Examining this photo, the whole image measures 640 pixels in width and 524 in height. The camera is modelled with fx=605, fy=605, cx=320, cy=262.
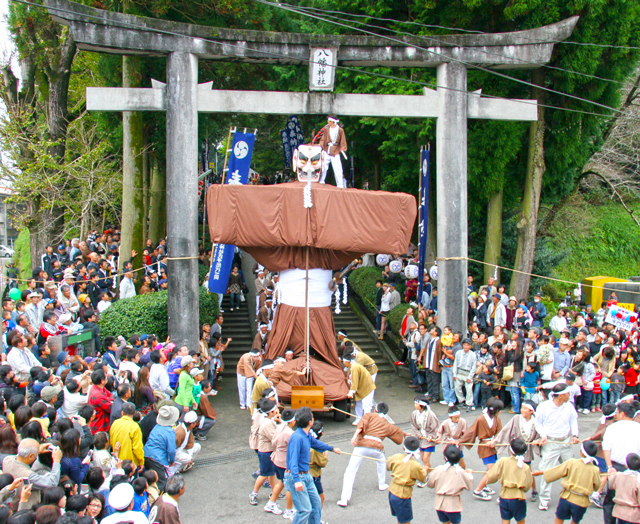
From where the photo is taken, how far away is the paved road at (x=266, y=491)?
8.11 meters

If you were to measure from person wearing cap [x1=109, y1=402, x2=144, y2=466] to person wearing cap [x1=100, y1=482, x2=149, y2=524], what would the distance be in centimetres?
176

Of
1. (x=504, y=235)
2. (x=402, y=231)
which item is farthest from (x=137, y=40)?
(x=504, y=235)

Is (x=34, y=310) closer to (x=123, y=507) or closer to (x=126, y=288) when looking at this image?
(x=126, y=288)

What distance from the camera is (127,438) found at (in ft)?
24.0

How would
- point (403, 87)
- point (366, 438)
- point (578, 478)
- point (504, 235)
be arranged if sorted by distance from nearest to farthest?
point (578, 478)
point (366, 438)
point (403, 87)
point (504, 235)

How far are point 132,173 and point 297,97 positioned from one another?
5845 millimetres

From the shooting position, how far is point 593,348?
1241cm

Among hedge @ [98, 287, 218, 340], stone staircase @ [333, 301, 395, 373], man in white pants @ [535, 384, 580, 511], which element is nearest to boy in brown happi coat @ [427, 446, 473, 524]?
man in white pants @ [535, 384, 580, 511]

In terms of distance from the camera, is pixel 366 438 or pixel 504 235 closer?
pixel 366 438

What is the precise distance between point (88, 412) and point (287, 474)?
260cm

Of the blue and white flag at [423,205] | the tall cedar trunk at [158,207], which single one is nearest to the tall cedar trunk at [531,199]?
the blue and white flag at [423,205]

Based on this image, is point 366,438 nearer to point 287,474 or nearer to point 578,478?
point 287,474

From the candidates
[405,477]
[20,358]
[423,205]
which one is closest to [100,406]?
[20,358]

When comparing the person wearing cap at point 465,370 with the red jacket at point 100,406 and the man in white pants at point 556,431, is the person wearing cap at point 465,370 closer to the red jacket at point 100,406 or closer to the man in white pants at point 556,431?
the man in white pants at point 556,431
